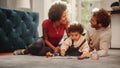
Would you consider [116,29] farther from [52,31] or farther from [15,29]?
[52,31]

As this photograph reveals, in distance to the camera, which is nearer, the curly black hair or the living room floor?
the living room floor

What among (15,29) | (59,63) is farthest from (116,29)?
(59,63)

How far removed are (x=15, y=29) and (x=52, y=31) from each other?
3.08ft

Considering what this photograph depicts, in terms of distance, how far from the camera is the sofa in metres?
3.15

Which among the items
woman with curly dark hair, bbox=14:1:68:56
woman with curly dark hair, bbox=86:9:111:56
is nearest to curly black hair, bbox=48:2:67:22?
woman with curly dark hair, bbox=14:1:68:56

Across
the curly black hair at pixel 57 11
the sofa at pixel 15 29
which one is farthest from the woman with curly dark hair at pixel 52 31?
the sofa at pixel 15 29

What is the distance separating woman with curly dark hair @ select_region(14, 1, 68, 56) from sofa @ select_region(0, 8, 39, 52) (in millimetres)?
660

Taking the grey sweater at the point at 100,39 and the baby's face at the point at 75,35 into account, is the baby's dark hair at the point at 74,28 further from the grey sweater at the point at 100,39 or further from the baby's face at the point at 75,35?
the grey sweater at the point at 100,39

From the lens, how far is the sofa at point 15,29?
10.3ft

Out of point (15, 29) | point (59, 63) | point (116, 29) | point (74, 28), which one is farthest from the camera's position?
point (116, 29)

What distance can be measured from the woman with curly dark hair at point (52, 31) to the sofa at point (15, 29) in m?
0.66

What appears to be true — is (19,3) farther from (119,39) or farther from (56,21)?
(119,39)

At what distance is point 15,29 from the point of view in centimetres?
335

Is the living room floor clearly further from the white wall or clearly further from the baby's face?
the white wall
